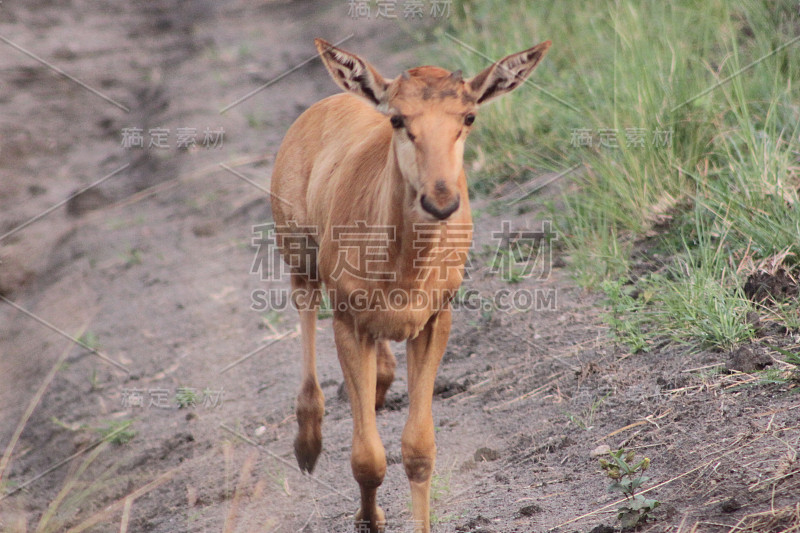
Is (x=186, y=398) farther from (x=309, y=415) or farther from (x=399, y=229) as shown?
(x=399, y=229)

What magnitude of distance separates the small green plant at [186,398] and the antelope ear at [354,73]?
3190mm

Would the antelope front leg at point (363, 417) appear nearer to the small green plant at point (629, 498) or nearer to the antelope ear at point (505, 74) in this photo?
the small green plant at point (629, 498)

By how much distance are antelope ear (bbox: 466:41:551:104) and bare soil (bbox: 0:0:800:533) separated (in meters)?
1.85

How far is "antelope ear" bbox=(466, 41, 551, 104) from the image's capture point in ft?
12.8

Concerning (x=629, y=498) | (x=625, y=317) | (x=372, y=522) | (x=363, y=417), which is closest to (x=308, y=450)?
(x=372, y=522)

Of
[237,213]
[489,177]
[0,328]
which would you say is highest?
[489,177]

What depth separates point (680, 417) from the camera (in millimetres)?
4453

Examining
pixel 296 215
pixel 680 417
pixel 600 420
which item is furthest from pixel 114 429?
pixel 680 417

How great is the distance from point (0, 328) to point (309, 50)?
560 centimetres

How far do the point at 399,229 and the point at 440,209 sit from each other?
68cm

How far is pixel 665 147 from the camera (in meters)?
6.41

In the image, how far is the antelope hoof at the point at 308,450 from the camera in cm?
516

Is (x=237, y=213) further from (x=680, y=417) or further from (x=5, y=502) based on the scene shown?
(x=680, y=417)

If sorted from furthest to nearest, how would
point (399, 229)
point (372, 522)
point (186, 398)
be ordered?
point (186, 398) < point (372, 522) < point (399, 229)
